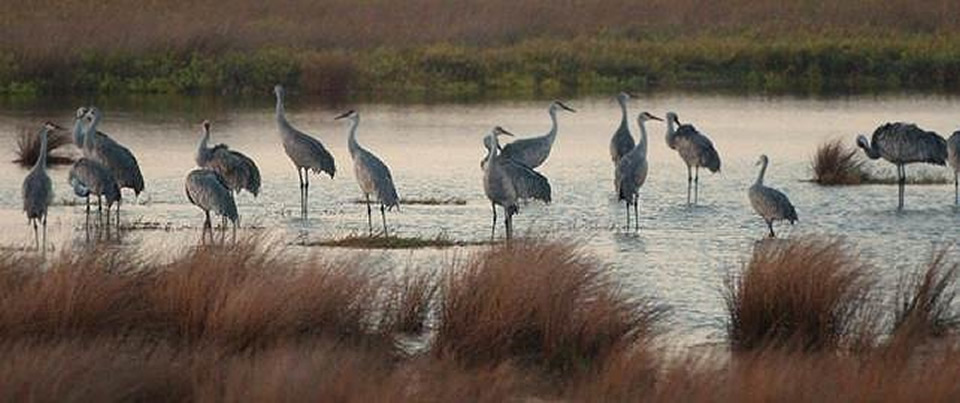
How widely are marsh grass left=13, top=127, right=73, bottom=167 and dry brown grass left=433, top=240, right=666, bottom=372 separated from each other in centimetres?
1402

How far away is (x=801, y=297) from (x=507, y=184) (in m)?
6.61

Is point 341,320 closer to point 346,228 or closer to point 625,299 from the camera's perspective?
point 625,299

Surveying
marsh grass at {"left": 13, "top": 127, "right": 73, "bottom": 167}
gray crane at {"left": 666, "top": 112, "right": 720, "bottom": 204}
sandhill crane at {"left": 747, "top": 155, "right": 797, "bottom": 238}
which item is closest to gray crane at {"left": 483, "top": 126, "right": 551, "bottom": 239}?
sandhill crane at {"left": 747, "top": 155, "right": 797, "bottom": 238}

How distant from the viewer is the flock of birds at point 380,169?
687 inches

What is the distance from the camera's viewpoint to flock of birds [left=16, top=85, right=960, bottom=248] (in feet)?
57.2

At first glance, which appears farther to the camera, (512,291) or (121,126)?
(121,126)

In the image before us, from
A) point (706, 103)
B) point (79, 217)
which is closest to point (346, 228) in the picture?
point (79, 217)

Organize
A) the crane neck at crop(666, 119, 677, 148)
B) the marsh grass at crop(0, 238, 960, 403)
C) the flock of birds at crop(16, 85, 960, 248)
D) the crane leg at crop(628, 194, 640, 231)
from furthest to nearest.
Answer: the crane neck at crop(666, 119, 677, 148) < the crane leg at crop(628, 194, 640, 231) < the flock of birds at crop(16, 85, 960, 248) < the marsh grass at crop(0, 238, 960, 403)

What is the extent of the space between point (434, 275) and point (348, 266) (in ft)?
3.66

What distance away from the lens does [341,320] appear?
1119cm

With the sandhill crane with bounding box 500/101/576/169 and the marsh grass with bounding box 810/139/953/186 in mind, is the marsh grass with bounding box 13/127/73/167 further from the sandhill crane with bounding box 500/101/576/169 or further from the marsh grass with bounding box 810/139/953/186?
the marsh grass with bounding box 810/139/953/186

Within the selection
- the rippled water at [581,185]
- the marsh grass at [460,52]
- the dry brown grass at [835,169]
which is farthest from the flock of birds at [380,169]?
the marsh grass at [460,52]

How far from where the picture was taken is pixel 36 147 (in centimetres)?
2455

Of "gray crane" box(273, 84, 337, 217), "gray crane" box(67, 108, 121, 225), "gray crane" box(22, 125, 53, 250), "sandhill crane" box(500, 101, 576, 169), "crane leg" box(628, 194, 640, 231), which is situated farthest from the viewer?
"sandhill crane" box(500, 101, 576, 169)
